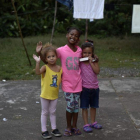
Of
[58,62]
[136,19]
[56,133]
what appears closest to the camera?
[56,133]

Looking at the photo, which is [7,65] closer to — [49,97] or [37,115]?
[37,115]

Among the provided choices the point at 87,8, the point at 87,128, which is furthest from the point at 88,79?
the point at 87,8

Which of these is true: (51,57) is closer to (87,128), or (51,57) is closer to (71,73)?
(71,73)

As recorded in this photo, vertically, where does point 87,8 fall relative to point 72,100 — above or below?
above

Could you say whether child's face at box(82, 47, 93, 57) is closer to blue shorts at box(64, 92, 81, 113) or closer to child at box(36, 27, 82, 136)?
child at box(36, 27, 82, 136)

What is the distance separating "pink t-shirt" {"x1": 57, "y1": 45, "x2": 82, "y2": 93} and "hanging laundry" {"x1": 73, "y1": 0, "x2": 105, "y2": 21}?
18.3ft

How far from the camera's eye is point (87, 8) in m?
9.07

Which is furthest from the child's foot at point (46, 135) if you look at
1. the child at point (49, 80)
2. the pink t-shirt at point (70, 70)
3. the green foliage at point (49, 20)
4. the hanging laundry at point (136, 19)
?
the green foliage at point (49, 20)

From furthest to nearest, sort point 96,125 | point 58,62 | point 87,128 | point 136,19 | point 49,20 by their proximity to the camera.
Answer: point 49,20 → point 136,19 → point 58,62 → point 96,125 → point 87,128

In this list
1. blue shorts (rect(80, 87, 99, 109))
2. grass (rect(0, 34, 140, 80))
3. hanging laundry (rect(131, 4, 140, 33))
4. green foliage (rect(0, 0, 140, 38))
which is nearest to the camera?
blue shorts (rect(80, 87, 99, 109))

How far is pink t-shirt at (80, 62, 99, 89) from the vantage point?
3848mm

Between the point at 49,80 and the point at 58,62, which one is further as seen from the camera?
the point at 58,62

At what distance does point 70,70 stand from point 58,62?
5340 mm

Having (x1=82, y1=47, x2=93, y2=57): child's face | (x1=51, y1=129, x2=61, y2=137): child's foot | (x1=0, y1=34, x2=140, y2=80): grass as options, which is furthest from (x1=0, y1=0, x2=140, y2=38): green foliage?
(x1=51, y1=129, x2=61, y2=137): child's foot
